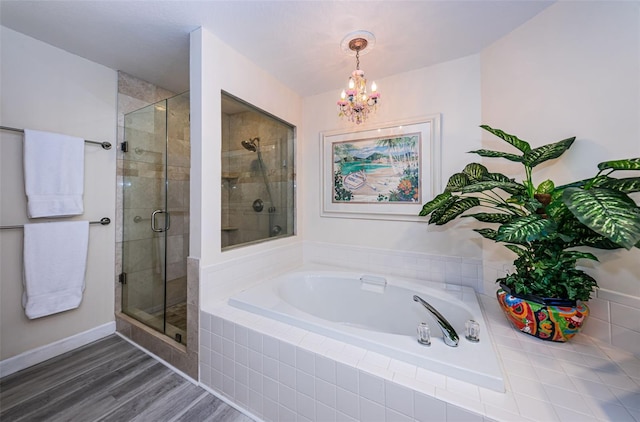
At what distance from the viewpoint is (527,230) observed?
0.94 m

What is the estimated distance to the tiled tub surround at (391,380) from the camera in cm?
82

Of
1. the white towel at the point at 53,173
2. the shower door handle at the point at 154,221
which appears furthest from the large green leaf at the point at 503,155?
the white towel at the point at 53,173

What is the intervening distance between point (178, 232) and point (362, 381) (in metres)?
1.86

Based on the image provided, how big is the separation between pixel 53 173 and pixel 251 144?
4.61 ft

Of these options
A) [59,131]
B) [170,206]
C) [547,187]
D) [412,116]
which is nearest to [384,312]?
[547,187]

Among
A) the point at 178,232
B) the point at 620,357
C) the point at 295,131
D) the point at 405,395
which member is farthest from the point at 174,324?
the point at 620,357

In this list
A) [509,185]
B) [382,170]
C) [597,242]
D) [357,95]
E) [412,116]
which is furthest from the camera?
[382,170]

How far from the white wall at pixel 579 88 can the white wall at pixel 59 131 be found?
3.12 m

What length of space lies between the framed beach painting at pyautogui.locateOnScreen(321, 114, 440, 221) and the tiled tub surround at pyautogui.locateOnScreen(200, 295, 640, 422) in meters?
0.99

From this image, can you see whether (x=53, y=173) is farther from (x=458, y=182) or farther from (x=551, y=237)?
(x=551, y=237)

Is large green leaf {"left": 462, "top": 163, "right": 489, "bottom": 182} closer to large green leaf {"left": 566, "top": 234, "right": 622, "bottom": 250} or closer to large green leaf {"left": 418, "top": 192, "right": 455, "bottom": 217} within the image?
large green leaf {"left": 418, "top": 192, "right": 455, "bottom": 217}

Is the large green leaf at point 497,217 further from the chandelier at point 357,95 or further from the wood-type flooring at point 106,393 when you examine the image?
the wood-type flooring at point 106,393

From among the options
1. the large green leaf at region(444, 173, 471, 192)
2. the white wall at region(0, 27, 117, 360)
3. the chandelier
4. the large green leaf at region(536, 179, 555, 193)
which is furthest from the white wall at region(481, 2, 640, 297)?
the white wall at region(0, 27, 117, 360)

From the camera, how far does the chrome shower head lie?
2014 millimetres
